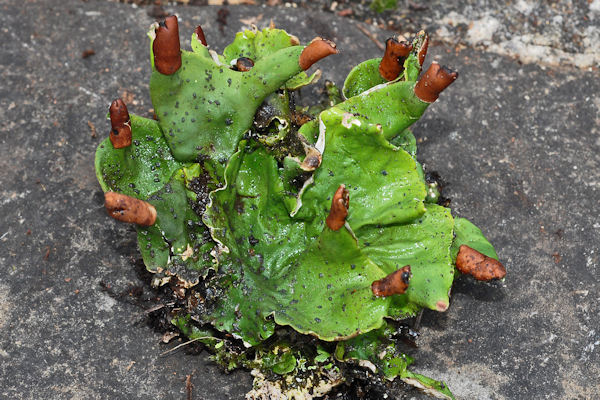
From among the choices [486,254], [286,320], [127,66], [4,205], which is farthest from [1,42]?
[486,254]

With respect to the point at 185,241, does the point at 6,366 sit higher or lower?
lower

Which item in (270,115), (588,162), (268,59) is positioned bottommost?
(588,162)

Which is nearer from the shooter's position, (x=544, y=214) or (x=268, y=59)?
(x=268, y=59)

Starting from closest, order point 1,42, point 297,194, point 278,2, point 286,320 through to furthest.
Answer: point 286,320 → point 297,194 → point 1,42 → point 278,2

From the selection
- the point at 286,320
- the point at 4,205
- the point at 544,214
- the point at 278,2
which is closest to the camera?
the point at 286,320

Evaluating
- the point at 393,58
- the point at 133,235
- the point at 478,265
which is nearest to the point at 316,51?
the point at 393,58

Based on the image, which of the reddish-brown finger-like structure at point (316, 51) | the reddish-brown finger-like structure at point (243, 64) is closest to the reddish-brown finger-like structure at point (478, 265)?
the reddish-brown finger-like structure at point (316, 51)

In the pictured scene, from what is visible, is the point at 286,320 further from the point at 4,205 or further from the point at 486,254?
the point at 4,205

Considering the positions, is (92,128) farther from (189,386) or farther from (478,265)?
(478,265)
